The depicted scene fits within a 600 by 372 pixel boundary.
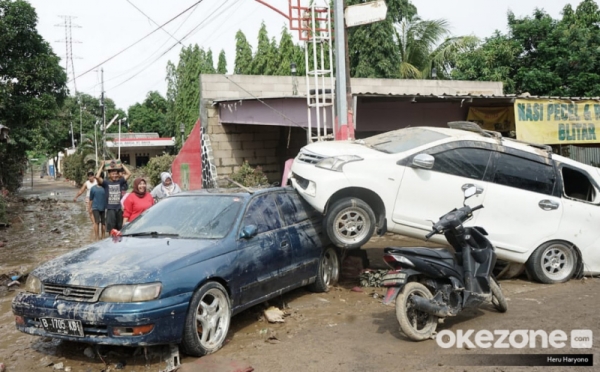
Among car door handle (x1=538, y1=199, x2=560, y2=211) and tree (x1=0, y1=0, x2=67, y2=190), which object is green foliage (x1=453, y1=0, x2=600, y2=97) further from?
tree (x1=0, y1=0, x2=67, y2=190)

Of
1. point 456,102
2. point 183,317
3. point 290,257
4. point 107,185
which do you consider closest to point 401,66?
point 456,102

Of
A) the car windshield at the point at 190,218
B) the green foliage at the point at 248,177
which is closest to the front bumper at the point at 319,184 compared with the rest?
the car windshield at the point at 190,218

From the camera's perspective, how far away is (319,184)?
21.7 feet

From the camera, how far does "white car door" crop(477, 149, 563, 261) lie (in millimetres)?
6957

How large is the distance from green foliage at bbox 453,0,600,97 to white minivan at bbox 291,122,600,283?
13.8m

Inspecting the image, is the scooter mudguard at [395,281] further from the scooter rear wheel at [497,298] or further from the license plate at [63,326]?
the license plate at [63,326]

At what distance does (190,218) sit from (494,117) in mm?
10019

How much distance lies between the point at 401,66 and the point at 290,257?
81.0 ft

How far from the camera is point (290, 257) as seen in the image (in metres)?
6.24

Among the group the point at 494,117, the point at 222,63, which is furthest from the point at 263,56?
the point at 494,117

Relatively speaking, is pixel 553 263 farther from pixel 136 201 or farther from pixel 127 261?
pixel 136 201

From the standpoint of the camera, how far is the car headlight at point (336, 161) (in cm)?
664

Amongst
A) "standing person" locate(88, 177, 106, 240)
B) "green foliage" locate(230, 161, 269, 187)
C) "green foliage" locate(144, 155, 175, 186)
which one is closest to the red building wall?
"green foliage" locate(230, 161, 269, 187)

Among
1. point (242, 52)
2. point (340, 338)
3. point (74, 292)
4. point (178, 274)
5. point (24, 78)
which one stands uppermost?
point (242, 52)
